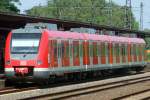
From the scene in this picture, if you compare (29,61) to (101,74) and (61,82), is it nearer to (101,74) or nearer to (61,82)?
(61,82)

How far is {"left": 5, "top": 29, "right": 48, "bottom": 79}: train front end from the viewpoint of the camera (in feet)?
75.7

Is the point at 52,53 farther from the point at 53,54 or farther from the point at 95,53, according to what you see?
the point at 95,53

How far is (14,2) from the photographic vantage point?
95.1m

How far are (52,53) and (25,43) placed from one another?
127cm

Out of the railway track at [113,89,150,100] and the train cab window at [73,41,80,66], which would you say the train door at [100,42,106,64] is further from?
the railway track at [113,89,150,100]

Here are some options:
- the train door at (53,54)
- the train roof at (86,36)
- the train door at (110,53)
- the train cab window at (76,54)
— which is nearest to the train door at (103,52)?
the train roof at (86,36)

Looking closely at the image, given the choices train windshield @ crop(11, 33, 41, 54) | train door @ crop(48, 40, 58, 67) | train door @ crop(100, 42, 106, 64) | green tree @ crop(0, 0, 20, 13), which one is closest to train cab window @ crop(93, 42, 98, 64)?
train door @ crop(100, 42, 106, 64)

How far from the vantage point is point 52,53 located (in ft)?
78.6

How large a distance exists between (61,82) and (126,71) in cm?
1277

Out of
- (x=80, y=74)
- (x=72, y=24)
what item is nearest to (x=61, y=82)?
(x=80, y=74)

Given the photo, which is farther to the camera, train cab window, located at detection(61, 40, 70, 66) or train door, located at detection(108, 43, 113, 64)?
train door, located at detection(108, 43, 113, 64)

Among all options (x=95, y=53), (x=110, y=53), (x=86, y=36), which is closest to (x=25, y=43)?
(x=86, y=36)

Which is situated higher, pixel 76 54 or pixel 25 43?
pixel 25 43

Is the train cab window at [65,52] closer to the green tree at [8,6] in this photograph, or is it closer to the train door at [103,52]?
the train door at [103,52]
